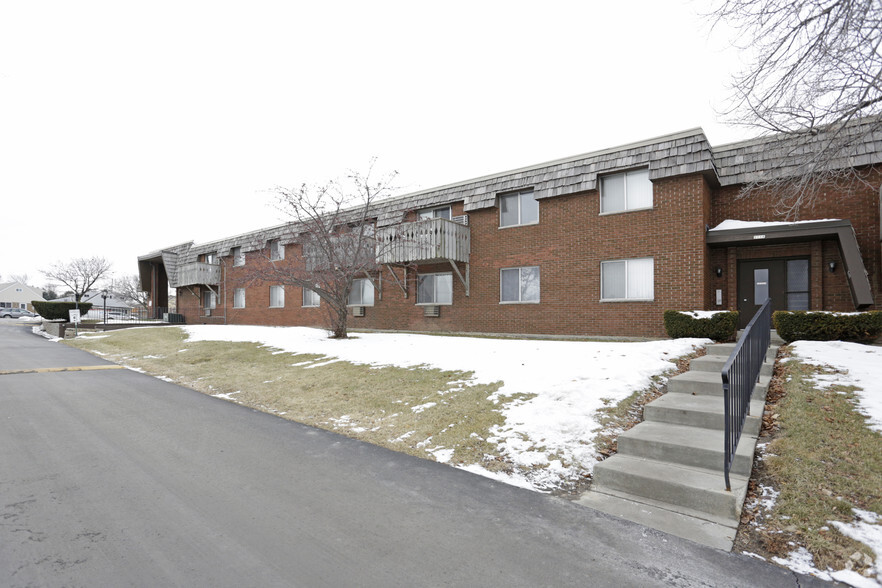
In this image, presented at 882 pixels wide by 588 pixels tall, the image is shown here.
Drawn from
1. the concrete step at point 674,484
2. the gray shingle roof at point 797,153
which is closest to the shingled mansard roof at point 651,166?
the gray shingle roof at point 797,153

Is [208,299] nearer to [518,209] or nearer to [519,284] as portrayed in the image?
[519,284]

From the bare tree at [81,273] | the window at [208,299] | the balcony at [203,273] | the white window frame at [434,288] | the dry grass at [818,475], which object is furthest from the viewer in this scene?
the bare tree at [81,273]

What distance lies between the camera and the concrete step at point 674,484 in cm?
375

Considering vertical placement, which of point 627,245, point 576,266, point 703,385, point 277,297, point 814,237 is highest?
point 627,245

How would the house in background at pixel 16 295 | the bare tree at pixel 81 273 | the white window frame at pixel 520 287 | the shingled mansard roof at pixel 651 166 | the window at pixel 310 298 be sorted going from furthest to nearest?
the house in background at pixel 16 295
the bare tree at pixel 81 273
the window at pixel 310 298
the white window frame at pixel 520 287
the shingled mansard roof at pixel 651 166

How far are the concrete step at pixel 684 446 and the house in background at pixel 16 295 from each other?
357 ft

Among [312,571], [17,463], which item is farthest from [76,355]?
[312,571]

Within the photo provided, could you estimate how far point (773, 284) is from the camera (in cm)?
1252

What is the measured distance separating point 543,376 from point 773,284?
30.5 ft

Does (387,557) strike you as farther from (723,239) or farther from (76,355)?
(76,355)

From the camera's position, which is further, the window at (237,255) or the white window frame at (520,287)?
the window at (237,255)

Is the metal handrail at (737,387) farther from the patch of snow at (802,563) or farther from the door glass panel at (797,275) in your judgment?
the door glass panel at (797,275)

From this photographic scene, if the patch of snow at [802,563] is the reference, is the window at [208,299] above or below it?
above

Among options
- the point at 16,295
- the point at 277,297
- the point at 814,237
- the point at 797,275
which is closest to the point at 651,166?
the point at 814,237
